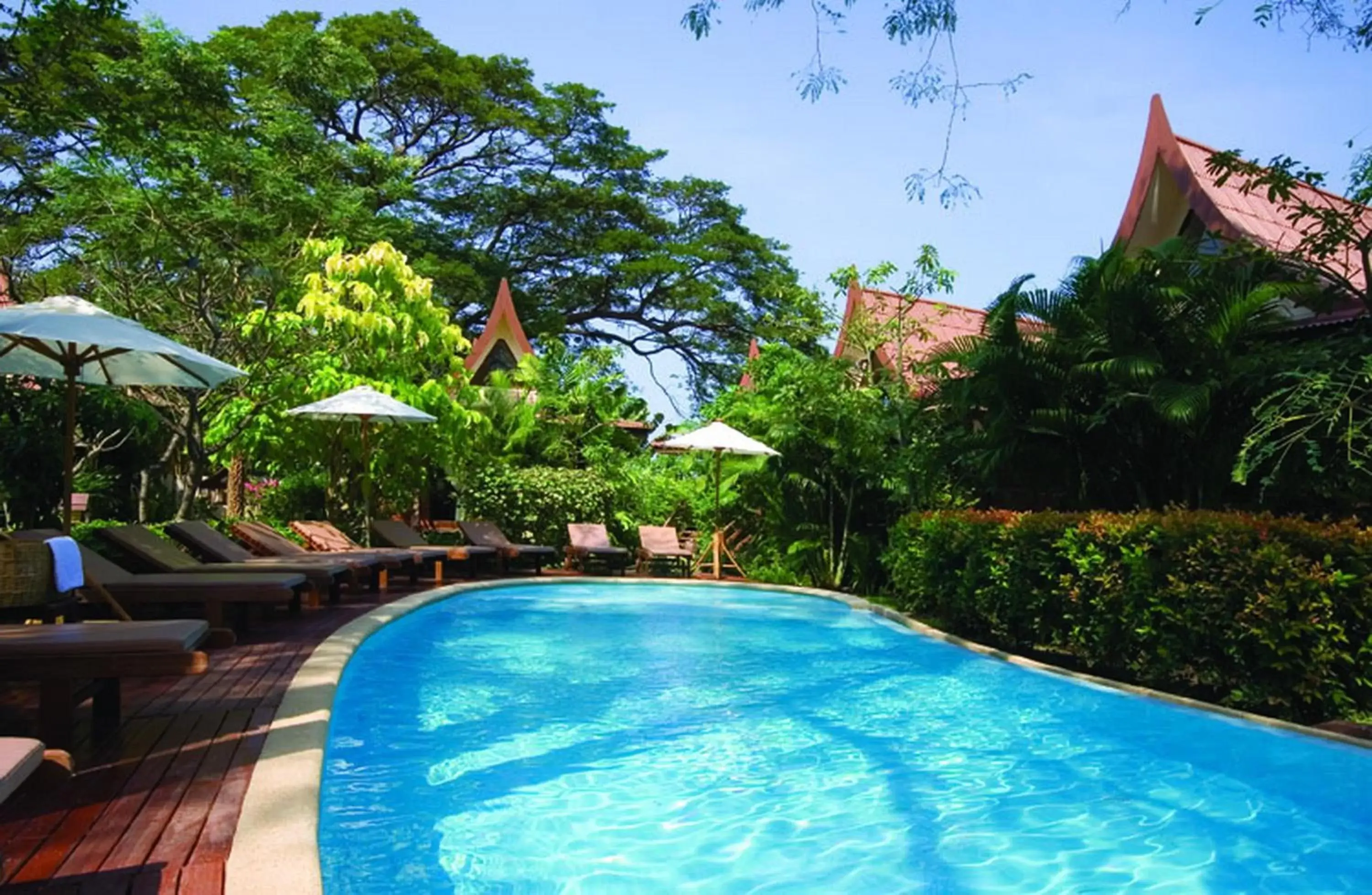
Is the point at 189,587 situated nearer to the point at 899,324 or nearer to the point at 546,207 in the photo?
the point at 899,324

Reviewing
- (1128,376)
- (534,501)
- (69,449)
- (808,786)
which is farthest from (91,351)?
(534,501)

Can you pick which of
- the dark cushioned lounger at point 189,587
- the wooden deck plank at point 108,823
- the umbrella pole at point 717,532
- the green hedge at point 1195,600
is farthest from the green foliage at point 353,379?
the wooden deck plank at point 108,823

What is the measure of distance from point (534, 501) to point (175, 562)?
944 centimetres

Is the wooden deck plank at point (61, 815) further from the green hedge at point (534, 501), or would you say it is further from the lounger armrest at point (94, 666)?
the green hedge at point (534, 501)

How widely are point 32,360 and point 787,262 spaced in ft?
100

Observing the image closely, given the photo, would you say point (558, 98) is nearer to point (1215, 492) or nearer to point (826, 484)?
point (826, 484)

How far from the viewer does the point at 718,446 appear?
1501cm

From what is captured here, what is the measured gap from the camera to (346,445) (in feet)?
51.2

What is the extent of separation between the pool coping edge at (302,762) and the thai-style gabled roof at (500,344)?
1497 centimetres

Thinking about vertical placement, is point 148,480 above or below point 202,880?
above

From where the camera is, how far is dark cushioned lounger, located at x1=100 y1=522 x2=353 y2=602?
799cm

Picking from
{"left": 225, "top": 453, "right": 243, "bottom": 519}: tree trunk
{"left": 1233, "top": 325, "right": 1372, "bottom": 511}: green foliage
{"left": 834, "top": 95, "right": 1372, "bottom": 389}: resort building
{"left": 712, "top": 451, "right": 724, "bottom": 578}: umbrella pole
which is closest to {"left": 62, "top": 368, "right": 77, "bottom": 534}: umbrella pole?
{"left": 834, "top": 95, "right": 1372, "bottom": 389}: resort building

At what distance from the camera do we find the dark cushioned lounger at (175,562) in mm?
7988

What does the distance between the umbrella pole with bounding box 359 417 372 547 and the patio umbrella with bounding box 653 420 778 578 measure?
14.3ft
